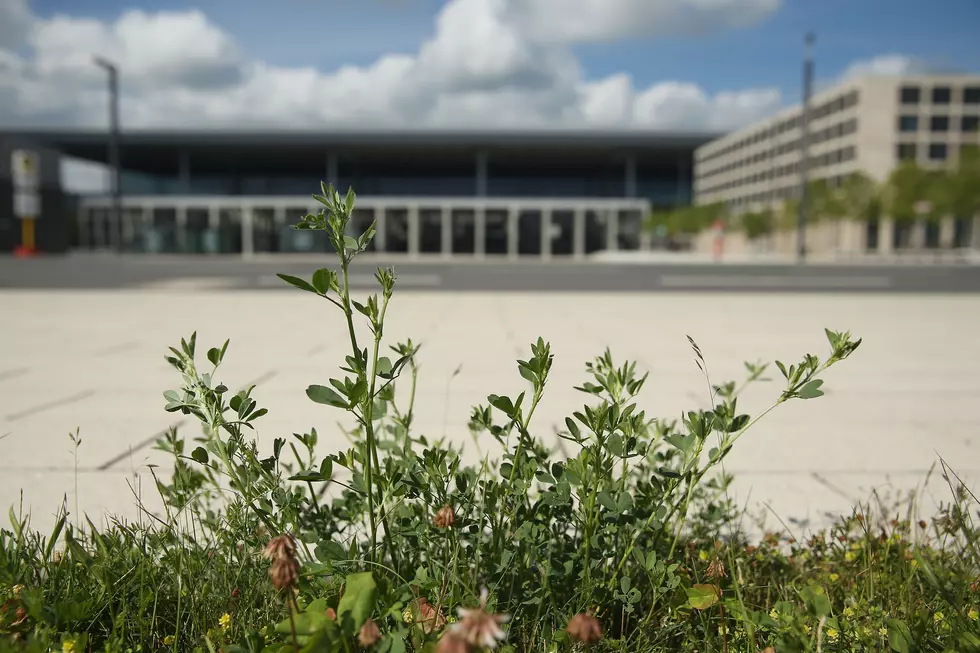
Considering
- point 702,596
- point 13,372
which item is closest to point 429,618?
point 702,596

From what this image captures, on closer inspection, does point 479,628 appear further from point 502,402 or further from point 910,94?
point 910,94

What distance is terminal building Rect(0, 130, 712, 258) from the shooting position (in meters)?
44.0

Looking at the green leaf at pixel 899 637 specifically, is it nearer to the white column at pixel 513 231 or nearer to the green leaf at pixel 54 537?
the green leaf at pixel 54 537

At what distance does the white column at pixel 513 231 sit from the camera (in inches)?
→ 1748

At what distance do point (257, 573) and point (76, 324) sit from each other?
8.61 m

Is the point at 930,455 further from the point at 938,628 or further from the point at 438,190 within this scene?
the point at 438,190

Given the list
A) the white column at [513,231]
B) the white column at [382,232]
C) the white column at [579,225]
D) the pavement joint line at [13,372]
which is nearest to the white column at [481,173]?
the white column at [513,231]

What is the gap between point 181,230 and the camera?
4403cm

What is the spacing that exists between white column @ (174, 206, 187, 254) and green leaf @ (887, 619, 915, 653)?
4691 centimetres

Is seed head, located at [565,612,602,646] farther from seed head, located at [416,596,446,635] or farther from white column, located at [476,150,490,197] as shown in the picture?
white column, located at [476,150,490,197]

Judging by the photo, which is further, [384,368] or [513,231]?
[513,231]

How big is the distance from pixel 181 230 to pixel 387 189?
1586cm

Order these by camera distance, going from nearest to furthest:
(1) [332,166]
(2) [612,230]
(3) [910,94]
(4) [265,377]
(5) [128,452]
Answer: (5) [128,452], (4) [265,377], (2) [612,230], (1) [332,166], (3) [910,94]

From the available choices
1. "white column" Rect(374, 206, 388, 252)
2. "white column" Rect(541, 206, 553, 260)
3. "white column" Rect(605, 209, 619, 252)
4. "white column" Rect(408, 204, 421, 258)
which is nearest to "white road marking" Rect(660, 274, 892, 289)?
"white column" Rect(605, 209, 619, 252)
